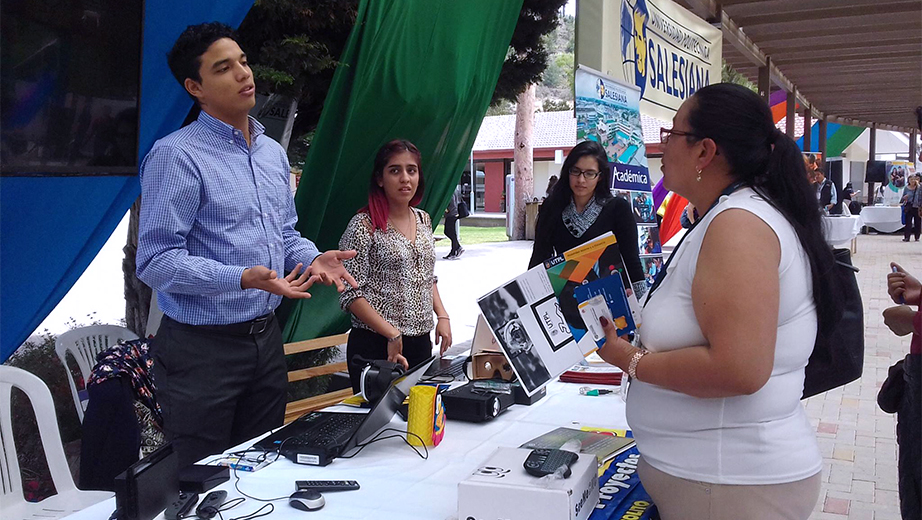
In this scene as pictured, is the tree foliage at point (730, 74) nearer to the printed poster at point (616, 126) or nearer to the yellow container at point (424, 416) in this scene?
the printed poster at point (616, 126)

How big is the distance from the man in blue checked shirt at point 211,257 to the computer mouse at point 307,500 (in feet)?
1.93

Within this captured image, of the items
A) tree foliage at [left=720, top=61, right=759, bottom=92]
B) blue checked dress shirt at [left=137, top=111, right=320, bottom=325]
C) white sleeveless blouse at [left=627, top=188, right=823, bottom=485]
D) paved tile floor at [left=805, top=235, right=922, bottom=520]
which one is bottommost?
paved tile floor at [left=805, top=235, right=922, bottom=520]

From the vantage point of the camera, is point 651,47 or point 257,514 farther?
point 651,47

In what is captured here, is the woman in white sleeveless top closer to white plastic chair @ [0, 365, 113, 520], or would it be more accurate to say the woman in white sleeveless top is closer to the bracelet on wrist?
the bracelet on wrist

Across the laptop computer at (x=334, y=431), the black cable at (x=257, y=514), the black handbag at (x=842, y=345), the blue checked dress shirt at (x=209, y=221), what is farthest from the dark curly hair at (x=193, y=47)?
the black handbag at (x=842, y=345)

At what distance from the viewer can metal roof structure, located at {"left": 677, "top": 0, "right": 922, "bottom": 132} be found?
21.0ft

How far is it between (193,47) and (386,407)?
1.15m

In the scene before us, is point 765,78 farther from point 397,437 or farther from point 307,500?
point 307,500

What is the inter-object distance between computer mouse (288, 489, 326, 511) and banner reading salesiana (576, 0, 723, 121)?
2.52 meters

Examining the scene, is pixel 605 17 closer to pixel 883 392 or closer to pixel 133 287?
pixel 883 392

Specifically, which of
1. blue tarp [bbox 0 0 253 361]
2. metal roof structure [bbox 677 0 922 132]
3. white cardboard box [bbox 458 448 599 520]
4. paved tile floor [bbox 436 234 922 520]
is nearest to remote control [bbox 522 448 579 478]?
white cardboard box [bbox 458 448 599 520]

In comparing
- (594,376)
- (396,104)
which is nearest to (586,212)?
(396,104)

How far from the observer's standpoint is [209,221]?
6.62 feet

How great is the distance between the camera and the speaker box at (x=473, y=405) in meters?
2.00
